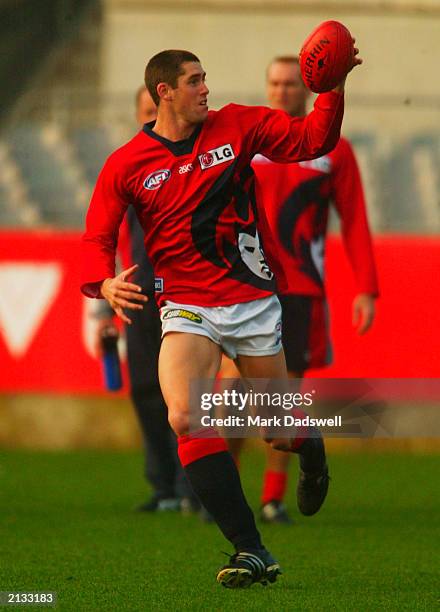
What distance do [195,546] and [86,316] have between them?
5305mm

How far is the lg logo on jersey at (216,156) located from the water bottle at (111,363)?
283 centimetres

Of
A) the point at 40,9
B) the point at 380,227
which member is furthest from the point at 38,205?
the point at 40,9

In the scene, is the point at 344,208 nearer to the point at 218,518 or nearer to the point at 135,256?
the point at 135,256

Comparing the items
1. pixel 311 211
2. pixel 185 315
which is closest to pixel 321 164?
pixel 311 211

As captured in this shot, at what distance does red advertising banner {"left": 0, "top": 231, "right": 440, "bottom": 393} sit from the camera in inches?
441

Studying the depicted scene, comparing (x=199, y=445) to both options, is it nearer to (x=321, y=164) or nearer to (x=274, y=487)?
(x=274, y=487)

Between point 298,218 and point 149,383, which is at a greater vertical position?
point 298,218

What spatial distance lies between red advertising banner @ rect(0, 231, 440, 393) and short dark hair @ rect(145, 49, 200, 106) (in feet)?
19.4

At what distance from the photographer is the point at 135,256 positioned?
24.9 ft

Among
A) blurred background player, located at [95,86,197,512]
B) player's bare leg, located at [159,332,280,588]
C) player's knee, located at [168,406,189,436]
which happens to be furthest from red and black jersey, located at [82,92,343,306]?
blurred background player, located at [95,86,197,512]

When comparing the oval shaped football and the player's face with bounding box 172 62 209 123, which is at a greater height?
the oval shaped football

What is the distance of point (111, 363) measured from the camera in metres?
8.23

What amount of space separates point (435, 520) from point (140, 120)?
2699mm

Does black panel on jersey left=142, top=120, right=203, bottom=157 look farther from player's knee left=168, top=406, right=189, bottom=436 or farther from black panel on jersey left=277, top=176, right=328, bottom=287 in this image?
black panel on jersey left=277, top=176, right=328, bottom=287
